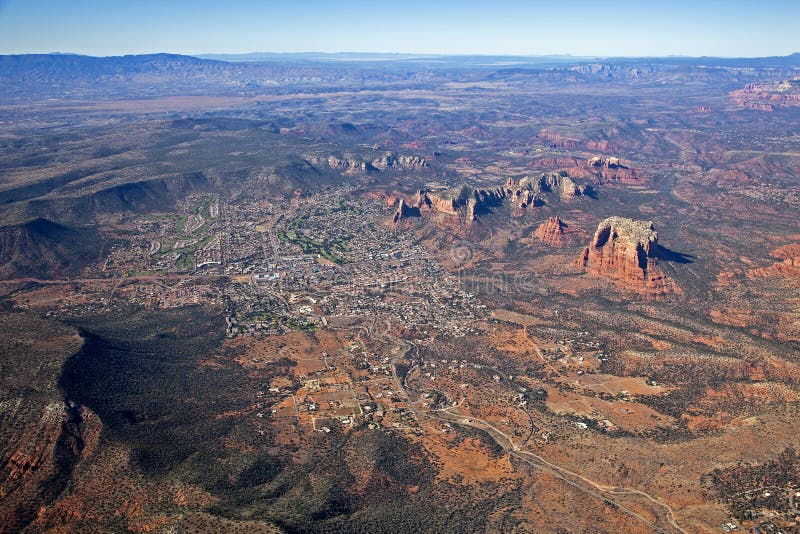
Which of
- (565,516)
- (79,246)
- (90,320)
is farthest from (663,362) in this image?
(79,246)

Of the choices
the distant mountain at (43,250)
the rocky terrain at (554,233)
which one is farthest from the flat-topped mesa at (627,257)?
the distant mountain at (43,250)

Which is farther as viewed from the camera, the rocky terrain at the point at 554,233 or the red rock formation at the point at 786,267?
the rocky terrain at the point at 554,233

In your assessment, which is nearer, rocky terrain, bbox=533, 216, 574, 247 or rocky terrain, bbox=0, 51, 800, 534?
rocky terrain, bbox=0, 51, 800, 534

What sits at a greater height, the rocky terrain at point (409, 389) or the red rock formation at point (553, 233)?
the red rock formation at point (553, 233)

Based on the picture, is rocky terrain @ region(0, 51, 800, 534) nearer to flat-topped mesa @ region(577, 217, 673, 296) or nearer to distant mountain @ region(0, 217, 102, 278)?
flat-topped mesa @ region(577, 217, 673, 296)

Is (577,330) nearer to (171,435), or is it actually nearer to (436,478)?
(436,478)

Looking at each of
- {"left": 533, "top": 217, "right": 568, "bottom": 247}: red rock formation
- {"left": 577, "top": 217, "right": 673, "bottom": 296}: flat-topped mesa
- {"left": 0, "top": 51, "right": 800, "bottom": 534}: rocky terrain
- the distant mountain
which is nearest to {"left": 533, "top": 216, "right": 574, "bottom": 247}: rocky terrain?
{"left": 533, "top": 217, "right": 568, "bottom": 247}: red rock formation

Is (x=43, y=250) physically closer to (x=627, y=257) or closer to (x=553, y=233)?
(x=553, y=233)

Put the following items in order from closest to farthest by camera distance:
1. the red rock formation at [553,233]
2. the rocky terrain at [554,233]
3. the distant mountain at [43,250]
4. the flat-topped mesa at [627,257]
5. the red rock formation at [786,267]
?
the red rock formation at [786,267] < the flat-topped mesa at [627,257] < the distant mountain at [43,250] < the rocky terrain at [554,233] < the red rock formation at [553,233]

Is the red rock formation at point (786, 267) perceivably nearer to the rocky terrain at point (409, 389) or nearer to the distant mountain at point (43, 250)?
the rocky terrain at point (409, 389)
